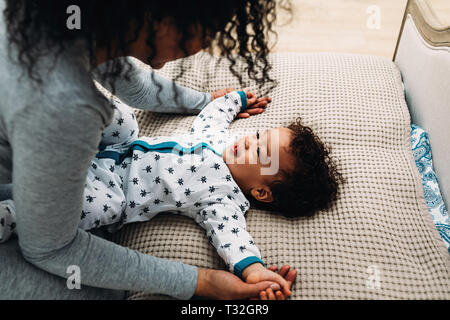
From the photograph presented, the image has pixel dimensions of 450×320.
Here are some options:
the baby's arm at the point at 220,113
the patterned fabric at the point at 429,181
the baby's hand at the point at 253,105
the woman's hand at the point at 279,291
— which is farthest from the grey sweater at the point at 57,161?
the patterned fabric at the point at 429,181

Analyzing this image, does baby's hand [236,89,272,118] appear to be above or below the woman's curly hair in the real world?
below

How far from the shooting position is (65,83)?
1.59ft

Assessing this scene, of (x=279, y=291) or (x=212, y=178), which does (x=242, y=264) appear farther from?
(x=212, y=178)

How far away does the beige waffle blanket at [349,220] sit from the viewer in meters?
0.86

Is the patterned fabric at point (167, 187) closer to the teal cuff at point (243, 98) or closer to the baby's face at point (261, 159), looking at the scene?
the baby's face at point (261, 159)

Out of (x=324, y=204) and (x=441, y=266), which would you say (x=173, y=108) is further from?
(x=441, y=266)

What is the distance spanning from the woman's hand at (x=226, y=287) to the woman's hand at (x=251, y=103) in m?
0.59

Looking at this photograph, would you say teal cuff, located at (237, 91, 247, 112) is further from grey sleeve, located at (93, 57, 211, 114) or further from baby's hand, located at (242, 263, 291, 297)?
baby's hand, located at (242, 263, 291, 297)

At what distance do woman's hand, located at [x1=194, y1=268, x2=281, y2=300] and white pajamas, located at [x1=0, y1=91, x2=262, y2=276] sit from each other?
46 mm

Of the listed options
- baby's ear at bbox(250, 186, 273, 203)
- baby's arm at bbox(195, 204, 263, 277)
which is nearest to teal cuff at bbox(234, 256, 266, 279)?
baby's arm at bbox(195, 204, 263, 277)

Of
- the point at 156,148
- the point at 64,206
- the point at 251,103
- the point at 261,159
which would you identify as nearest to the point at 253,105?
the point at 251,103

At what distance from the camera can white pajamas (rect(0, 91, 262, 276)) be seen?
0.87 metres

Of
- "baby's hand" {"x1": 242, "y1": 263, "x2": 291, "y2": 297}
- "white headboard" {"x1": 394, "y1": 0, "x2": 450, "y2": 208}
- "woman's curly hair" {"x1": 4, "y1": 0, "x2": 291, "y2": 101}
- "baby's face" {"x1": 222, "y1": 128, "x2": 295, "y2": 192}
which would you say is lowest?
"baby's hand" {"x1": 242, "y1": 263, "x2": 291, "y2": 297}

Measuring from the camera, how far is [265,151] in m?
1.03
